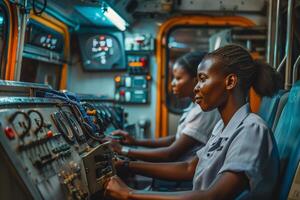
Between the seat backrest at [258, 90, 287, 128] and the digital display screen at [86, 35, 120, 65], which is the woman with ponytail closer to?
the seat backrest at [258, 90, 287, 128]

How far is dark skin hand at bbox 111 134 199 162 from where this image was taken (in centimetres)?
280

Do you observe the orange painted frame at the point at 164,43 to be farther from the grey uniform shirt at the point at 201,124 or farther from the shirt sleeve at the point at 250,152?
the shirt sleeve at the point at 250,152

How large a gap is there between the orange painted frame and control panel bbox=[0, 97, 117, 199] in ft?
8.83

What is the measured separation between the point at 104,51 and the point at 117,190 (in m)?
3.24

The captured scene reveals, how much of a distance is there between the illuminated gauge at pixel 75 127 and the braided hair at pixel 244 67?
727 millimetres

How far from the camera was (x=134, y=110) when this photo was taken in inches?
187

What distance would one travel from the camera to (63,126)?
1722mm

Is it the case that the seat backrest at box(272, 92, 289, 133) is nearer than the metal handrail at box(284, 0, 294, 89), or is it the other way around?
the seat backrest at box(272, 92, 289, 133)

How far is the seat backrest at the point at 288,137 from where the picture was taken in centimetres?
172

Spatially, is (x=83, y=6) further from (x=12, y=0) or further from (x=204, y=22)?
(x=204, y=22)

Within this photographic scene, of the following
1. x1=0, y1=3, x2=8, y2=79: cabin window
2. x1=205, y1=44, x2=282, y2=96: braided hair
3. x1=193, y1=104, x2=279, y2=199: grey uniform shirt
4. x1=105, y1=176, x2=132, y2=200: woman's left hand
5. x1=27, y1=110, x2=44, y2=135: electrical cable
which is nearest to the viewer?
x1=27, y1=110, x2=44, y2=135: electrical cable

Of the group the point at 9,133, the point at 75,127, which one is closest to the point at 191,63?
the point at 75,127

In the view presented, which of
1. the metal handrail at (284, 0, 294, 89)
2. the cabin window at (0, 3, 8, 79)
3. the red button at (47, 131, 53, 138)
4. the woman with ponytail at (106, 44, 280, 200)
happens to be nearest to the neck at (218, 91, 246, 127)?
the woman with ponytail at (106, 44, 280, 200)

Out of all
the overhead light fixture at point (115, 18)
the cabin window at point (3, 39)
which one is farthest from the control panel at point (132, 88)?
the cabin window at point (3, 39)
